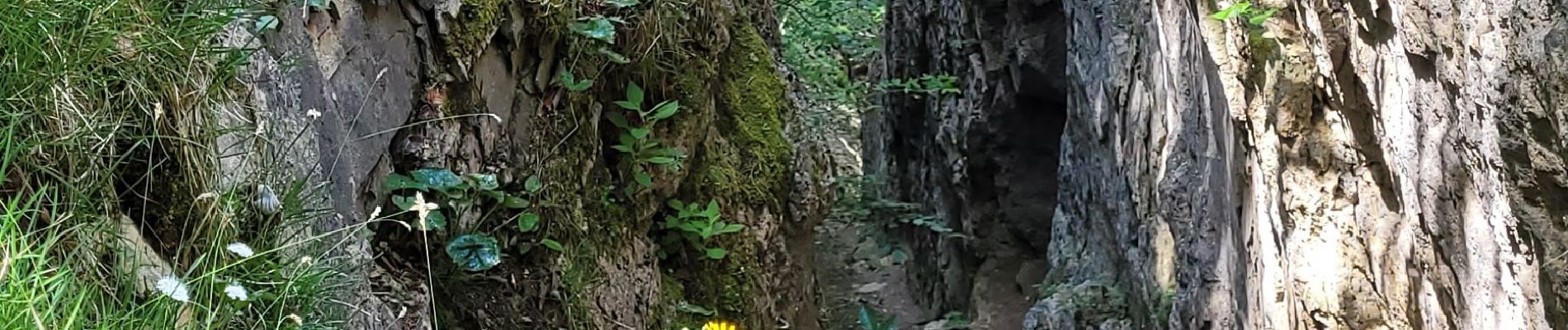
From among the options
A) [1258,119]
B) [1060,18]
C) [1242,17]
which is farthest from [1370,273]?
[1060,18]

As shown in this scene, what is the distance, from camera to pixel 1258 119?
3.64 metres

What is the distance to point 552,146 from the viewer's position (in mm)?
3408

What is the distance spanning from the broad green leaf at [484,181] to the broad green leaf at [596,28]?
24.6 inches

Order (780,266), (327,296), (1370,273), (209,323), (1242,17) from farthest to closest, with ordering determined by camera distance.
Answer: (780,266), (1242,17), (1370,273), (327,296), (209,323)

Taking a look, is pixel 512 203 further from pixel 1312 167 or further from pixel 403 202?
pixel 1312 167

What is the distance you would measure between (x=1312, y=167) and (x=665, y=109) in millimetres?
1985

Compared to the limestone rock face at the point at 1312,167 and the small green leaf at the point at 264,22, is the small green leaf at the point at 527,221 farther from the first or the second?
the limestone rock face at the point at 1312,167

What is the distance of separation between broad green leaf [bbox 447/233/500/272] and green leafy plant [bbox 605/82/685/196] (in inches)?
35.3

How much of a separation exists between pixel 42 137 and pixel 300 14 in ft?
3.11

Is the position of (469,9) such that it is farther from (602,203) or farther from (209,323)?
(209,323)

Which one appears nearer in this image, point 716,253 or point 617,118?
point 617,118

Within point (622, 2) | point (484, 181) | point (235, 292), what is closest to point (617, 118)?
point (622, 2)

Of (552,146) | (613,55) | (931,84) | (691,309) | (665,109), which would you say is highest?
(931,84)

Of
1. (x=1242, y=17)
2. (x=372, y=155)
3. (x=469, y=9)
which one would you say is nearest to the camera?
(x=372, y=155)
